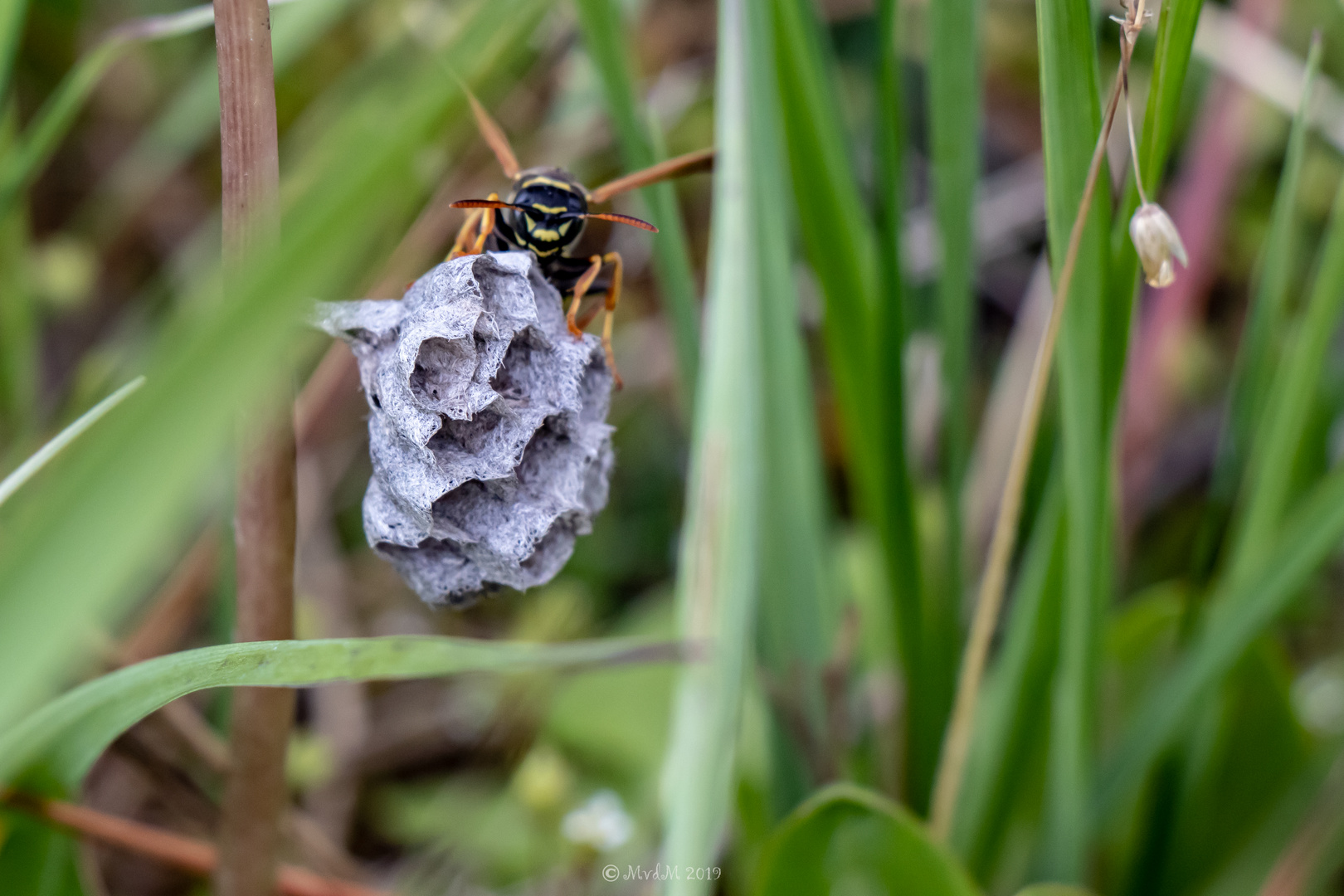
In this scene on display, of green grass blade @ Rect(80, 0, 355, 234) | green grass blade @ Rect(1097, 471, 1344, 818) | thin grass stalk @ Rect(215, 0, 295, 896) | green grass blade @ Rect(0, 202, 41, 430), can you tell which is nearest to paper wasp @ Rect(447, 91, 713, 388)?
thin grass stalk @ Rect(215, 0, 295, 896)

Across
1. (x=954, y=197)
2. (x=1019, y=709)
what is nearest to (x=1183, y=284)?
(x=954, y=197)

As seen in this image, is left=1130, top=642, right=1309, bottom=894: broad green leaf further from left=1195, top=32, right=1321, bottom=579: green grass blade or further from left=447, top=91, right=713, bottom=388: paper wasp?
left=447, top=91, right=713, bottom=388: paper wasp

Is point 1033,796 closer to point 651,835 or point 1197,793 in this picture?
point 1197,793

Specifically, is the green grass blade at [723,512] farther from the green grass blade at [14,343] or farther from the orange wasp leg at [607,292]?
the green grass blade at [14,343]

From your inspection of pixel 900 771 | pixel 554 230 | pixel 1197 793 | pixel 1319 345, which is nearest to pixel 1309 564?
pixel 1319 345

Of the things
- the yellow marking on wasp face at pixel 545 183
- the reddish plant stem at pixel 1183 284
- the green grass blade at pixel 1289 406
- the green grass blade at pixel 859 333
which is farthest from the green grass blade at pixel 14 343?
the reddish plant stem at pixel 1183 284

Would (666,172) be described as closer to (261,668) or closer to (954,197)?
(954,197)
